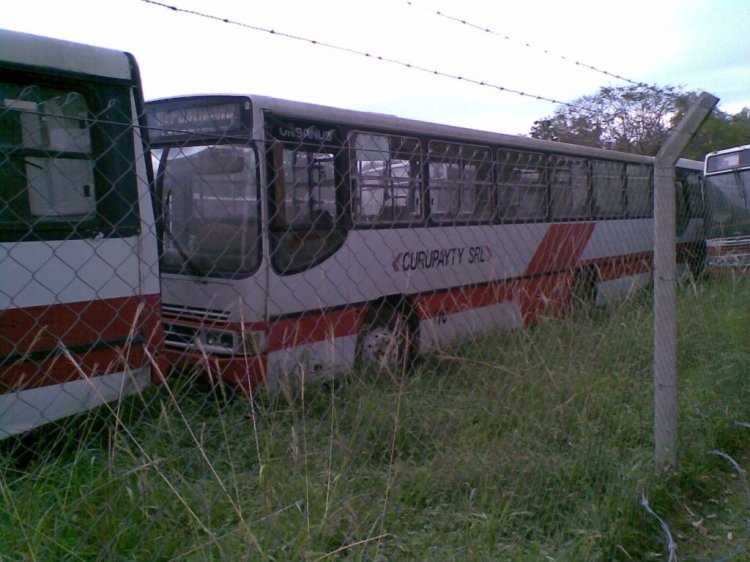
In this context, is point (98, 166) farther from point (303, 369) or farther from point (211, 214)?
point (303, 369)

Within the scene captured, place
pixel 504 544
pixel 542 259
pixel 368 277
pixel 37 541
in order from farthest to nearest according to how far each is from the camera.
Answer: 1. pixel 542 259
2. pixel 368 277
3. pixel 504 544
4. pixel 37 541

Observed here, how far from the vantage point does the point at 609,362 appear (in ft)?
16.5

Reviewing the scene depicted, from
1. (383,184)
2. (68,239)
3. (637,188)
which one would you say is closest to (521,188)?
(383,184)

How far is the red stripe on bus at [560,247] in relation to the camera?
8.28 m

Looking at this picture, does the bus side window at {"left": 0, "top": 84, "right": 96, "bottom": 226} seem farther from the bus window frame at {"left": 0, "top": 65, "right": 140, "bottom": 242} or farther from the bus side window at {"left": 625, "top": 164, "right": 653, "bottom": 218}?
the bus side window at {"left": 625, "top": 164, "right": 653, "bottom": 218}

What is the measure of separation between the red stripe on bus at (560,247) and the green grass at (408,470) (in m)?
3.13

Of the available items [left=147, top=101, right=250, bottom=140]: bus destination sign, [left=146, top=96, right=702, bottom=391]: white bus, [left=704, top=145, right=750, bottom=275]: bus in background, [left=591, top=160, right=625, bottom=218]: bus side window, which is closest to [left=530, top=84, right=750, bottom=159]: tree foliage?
[left=704, top=145, right=750, bottom=275]: bus in background

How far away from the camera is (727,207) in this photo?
40.4 feet

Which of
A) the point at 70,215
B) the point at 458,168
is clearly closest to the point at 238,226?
the point at 70,215

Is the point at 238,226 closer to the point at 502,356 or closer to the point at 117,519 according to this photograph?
the point at 502,356

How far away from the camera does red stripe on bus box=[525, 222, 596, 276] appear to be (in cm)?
828

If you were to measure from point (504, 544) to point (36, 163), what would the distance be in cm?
304

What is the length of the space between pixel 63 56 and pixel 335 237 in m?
2.63

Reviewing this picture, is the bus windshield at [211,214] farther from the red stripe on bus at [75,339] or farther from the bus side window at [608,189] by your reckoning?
the bus side window at [608,189]
